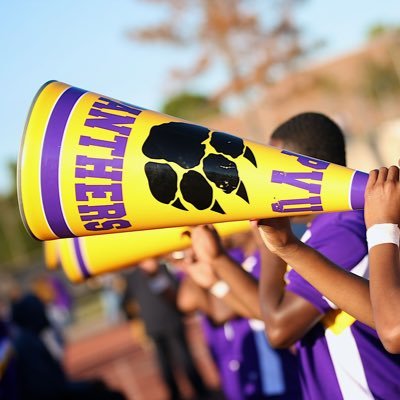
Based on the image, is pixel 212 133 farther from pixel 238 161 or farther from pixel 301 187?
pixel 301 187

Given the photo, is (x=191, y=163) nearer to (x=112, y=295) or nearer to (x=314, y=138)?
(x=314, y=138)

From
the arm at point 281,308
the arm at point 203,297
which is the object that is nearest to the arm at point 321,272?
the arm at point 281,308

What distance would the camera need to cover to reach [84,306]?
30266 mm

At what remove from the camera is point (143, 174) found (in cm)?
209

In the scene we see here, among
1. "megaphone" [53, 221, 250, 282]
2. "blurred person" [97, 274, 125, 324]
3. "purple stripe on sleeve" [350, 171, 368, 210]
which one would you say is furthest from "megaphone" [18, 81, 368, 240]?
"blurred person" [97, 274, 125, 324]

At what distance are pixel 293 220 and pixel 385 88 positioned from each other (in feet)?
94.8

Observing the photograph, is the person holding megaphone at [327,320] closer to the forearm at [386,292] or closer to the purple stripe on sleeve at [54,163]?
the forearm at [386,292]

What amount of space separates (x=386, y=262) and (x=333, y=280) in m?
0.26

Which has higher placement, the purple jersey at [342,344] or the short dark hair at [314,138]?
the short dark hair at [314,138]

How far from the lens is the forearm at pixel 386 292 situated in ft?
6.12

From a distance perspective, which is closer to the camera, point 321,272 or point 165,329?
point 321,272

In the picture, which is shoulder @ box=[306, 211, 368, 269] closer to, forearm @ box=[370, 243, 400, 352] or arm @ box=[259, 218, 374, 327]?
arm @ box=[259, 218, 374, 327]

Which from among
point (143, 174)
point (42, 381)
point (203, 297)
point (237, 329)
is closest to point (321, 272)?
point (143, 174)

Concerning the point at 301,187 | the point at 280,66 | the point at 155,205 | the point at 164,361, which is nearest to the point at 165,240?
the point at 155,205
